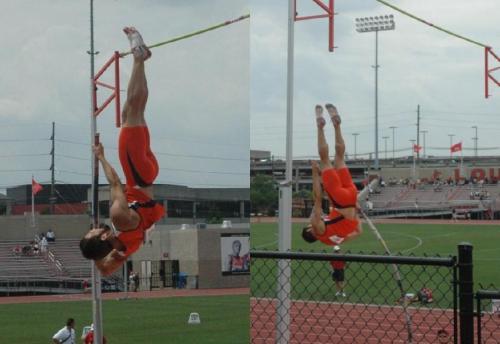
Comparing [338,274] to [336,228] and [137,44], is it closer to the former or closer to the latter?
[336,228]

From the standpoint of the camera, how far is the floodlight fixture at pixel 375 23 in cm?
886

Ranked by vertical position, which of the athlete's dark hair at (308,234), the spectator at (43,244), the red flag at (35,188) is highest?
the red flag at (35,188)

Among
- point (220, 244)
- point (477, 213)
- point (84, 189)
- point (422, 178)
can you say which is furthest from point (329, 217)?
point (477, 213)

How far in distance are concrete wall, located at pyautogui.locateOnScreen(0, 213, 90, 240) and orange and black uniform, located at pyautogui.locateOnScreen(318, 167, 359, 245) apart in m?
2.69

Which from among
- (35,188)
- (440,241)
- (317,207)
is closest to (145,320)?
(317,207)

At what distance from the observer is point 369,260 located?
2.79 metres

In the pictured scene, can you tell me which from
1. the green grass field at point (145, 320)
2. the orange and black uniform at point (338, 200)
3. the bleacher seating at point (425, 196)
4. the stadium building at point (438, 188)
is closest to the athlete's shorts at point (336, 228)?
the orange and black uniform at point (338, 200)

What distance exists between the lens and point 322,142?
6.97 meters

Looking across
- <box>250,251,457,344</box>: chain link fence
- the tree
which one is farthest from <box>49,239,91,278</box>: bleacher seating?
the tree

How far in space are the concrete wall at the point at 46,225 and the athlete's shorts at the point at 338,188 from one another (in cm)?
269

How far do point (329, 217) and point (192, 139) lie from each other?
291 centimetres

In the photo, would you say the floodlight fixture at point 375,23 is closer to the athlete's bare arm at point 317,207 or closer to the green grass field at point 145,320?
the athlete's bare arm at point 317,207

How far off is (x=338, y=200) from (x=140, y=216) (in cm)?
308

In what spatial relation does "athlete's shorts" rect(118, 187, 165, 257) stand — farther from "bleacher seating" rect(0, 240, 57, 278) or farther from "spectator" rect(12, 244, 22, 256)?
"spectator" rect(12, 244, 22, 256)
